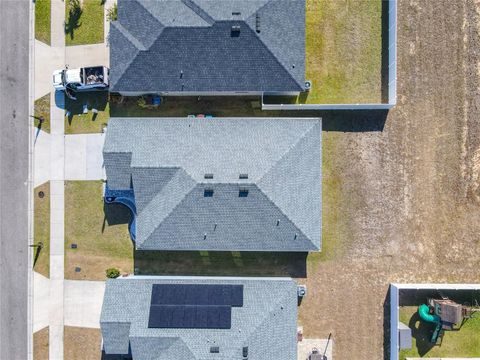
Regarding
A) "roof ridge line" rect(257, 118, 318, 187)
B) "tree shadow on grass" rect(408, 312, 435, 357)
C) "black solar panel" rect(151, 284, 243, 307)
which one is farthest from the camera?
"tree shadow on grass" rect(408, 312, 435, 357)

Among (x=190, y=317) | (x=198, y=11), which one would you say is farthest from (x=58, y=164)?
(x=198, y=11)

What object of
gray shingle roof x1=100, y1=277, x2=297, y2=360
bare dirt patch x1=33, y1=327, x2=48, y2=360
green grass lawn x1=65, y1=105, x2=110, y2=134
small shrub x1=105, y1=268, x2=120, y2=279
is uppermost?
green grass lawn x1=65, y1=105, x2=110, y2=134

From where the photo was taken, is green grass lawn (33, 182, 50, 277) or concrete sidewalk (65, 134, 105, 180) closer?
concrete sidewalk (65, 134, 105, 180)

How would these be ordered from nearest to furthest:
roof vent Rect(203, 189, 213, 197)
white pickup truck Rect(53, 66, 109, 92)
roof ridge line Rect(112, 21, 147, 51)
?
roof vent Rect(203, 189, 213, 197), roof ridge line Rect(112, 21, 147, 51), white pickup truck Rect(53, 66, 109, 92)

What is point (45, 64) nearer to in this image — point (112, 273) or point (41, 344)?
point (112, 273)

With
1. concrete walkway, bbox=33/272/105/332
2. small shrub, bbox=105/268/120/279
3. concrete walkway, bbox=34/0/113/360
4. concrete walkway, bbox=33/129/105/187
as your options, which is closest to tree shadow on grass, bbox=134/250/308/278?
small shrub, bbox=105/268/120/279

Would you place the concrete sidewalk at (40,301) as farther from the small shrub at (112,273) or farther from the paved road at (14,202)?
the small shrub at (112,273)

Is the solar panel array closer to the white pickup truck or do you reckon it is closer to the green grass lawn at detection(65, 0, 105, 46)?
the white pickup truck
